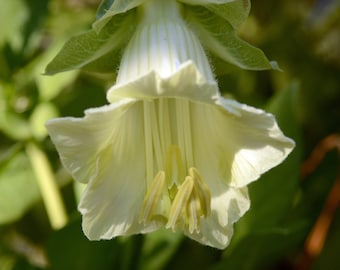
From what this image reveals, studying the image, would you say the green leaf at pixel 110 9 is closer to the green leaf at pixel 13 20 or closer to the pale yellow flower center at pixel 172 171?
the pale yellow flower center at pixel 172 171

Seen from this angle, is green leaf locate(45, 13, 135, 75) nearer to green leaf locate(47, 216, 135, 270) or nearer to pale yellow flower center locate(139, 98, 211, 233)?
pale yellow flower center locate(139, 98, 211, 233)

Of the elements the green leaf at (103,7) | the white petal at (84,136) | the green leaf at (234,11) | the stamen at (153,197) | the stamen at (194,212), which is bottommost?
the stamen at (194,212)

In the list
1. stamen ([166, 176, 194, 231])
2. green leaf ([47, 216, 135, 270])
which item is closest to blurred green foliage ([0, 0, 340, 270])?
green leaf ([47, 216, 135, 270])

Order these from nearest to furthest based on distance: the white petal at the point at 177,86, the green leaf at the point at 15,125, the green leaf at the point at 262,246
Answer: the white petal at the point at 177,86 → the green leaf at the point at 262,246 → the green leaf at the point at 15,125

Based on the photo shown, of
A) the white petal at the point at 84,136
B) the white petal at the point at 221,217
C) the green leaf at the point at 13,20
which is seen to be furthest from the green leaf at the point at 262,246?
the green leaf at the point at 13,20

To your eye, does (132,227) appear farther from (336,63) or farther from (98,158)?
(336,63)

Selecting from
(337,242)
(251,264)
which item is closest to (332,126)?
(337,242)
